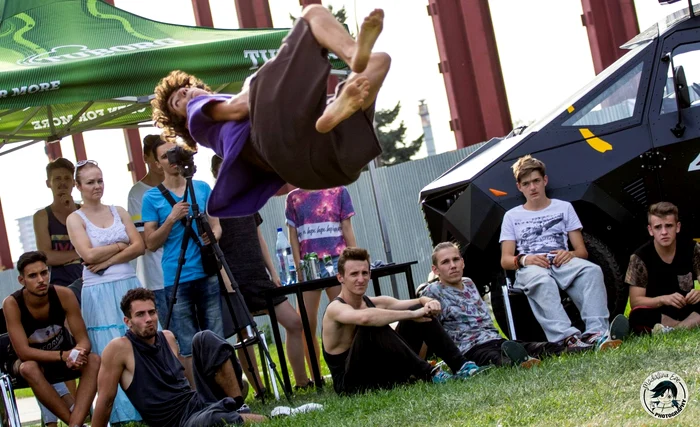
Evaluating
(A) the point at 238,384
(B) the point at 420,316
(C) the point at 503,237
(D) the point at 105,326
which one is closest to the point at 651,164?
(C) the point at 503,237

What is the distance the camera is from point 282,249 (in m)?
8.09

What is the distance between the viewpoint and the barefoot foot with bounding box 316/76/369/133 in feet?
12.6

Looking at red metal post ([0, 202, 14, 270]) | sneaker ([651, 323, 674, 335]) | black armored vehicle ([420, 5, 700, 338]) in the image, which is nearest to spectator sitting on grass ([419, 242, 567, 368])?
black armored vehicle ([420, 5, 700, 338])

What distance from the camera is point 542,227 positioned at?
24.0ft

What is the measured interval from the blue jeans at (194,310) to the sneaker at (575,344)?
7.67 ft

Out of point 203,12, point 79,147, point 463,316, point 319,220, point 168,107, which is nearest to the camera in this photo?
point 168,107

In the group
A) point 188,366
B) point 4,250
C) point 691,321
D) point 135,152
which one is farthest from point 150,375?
point 4,250

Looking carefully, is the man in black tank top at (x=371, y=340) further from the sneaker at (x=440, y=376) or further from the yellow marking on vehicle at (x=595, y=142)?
the yellow marking on vehicle at (x=595, y=142)

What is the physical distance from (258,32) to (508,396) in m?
4.00

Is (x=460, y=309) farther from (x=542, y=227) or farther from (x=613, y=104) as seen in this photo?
(x=613, y=104)

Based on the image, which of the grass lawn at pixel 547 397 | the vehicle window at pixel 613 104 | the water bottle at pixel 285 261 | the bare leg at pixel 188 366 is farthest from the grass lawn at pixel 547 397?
the vehicle window at pixel 613 104

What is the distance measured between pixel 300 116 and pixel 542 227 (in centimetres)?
365

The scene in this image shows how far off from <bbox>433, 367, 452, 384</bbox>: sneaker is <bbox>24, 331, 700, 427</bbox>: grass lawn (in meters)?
0.17

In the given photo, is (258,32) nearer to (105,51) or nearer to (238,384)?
(105,51)
